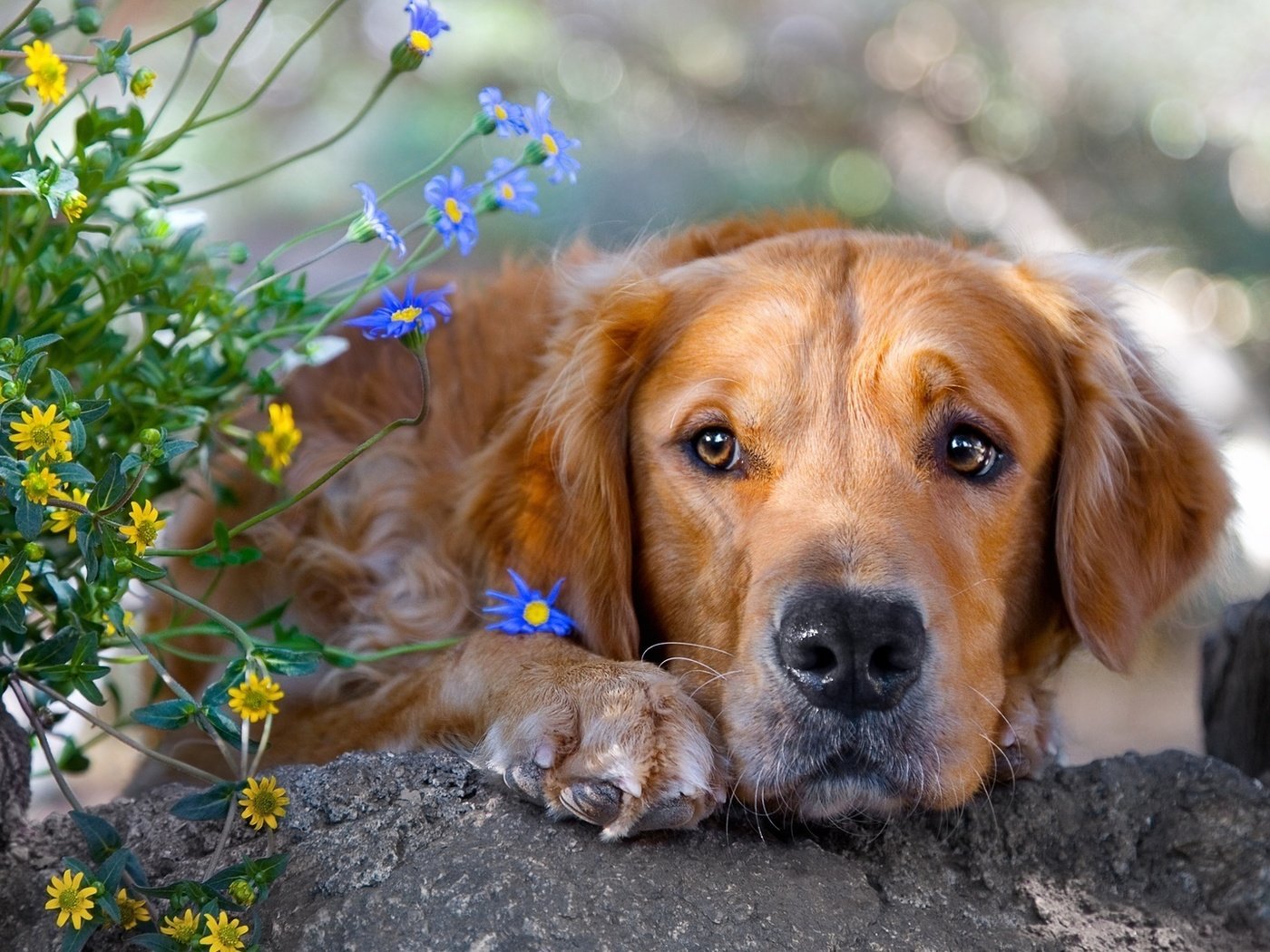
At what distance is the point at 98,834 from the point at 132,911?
0.48 feet

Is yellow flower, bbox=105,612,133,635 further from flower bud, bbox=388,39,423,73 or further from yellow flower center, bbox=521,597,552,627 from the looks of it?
flower bud, bbox=388,39,423,73

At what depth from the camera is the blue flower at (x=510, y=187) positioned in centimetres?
283

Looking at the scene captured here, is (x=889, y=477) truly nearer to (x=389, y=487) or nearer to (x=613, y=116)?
(x=389, y=487)

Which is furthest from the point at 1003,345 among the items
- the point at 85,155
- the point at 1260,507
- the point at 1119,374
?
the point at 1260,507

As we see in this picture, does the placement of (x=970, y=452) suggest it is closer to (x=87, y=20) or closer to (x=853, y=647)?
(x=853, y=647)

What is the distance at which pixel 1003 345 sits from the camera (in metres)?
3.10

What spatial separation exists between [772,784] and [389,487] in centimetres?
152

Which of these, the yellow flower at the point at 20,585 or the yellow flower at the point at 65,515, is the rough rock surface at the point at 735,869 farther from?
the yellow flower at the point at 65,515

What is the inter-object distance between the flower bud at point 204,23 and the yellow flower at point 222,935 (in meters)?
1.51

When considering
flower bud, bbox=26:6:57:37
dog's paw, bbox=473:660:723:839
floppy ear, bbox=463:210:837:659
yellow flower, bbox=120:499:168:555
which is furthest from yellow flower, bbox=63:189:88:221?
floppy ear, bbox=463:210:837:659

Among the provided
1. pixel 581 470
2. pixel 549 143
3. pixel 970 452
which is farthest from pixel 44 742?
pixel 970 452

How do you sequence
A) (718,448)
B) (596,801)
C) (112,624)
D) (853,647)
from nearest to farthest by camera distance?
(112,624), (596,801), (853,647), (718,448)

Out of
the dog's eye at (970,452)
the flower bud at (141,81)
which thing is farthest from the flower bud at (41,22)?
the dog's eye at (970,452)

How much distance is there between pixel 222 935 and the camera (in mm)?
2008
